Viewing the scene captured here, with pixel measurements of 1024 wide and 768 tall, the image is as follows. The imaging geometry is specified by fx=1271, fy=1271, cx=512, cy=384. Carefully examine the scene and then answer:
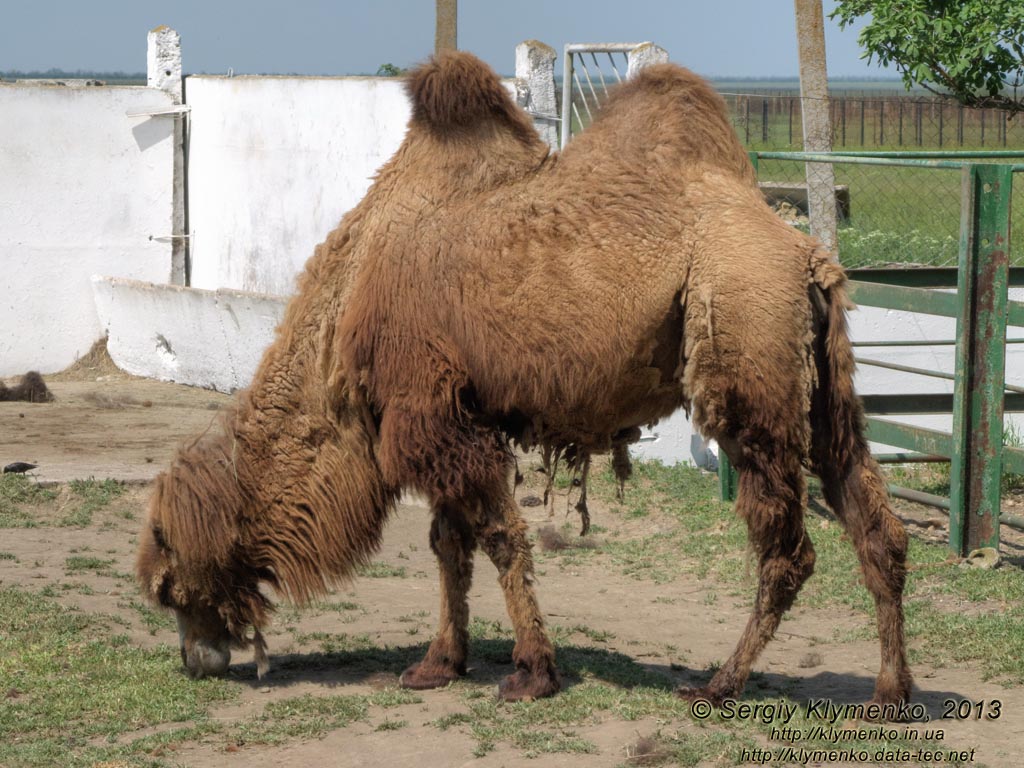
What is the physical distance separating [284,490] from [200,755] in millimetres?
1113

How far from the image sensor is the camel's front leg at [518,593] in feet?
16.4

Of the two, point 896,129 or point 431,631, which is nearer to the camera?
point 431,631

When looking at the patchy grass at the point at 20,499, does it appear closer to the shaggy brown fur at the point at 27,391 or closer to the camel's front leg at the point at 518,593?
the shaggy brown fur at the point at 27,391

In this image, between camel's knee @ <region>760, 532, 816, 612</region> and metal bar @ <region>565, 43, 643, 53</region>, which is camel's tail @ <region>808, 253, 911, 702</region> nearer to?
camel's knee @ <region>760, 532, 816, 612</region>

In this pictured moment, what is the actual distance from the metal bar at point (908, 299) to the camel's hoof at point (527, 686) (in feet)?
9.78

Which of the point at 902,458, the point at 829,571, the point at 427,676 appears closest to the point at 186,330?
the point at 902,458

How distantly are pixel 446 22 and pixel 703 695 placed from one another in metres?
9.87

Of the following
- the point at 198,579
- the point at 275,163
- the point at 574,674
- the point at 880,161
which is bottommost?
the point at 574,674

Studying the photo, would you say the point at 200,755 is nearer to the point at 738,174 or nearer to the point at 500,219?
the point at 500,219

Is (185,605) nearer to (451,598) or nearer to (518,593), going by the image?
(451,598)

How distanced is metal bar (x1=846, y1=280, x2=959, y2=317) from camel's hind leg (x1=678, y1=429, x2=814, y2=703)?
7.71 feet

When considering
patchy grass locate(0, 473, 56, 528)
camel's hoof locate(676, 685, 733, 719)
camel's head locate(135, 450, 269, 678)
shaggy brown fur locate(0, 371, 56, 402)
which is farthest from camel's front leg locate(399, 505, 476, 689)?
shaggy brown fur locate(0, 371, 56, 402)

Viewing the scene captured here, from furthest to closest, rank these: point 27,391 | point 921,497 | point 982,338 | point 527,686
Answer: point 27,391
point 921,497
point 982,338
point 527,686

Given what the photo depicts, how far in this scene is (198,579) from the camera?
5043mm
